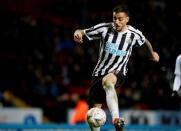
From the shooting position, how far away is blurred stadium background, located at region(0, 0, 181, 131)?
1532 cm

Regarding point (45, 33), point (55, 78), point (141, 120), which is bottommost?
point (141, 120)

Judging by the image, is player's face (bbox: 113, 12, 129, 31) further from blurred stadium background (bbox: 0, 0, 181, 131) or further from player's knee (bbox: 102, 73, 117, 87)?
blurred stadium background (bbox: 0, 0, 181, 131)

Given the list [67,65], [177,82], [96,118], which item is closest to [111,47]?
[96,118]

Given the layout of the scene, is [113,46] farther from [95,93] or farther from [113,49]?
[95,93]

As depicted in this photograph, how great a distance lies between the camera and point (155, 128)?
42.7 ft

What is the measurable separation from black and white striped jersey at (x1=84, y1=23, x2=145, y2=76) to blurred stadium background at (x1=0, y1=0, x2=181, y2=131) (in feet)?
14.1

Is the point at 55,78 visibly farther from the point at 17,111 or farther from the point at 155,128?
the point at 155,128

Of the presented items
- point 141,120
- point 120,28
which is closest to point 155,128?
point 141,120

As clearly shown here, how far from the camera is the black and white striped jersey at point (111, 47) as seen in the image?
879cm

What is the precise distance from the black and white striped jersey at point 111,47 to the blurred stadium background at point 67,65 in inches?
169

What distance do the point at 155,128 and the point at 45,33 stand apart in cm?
524

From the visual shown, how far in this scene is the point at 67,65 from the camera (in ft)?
54.5

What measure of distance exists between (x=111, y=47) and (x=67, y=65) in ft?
25.8

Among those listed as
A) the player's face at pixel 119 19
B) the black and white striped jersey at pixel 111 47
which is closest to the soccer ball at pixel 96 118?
the black and white striped jersey at pixel 111 47
